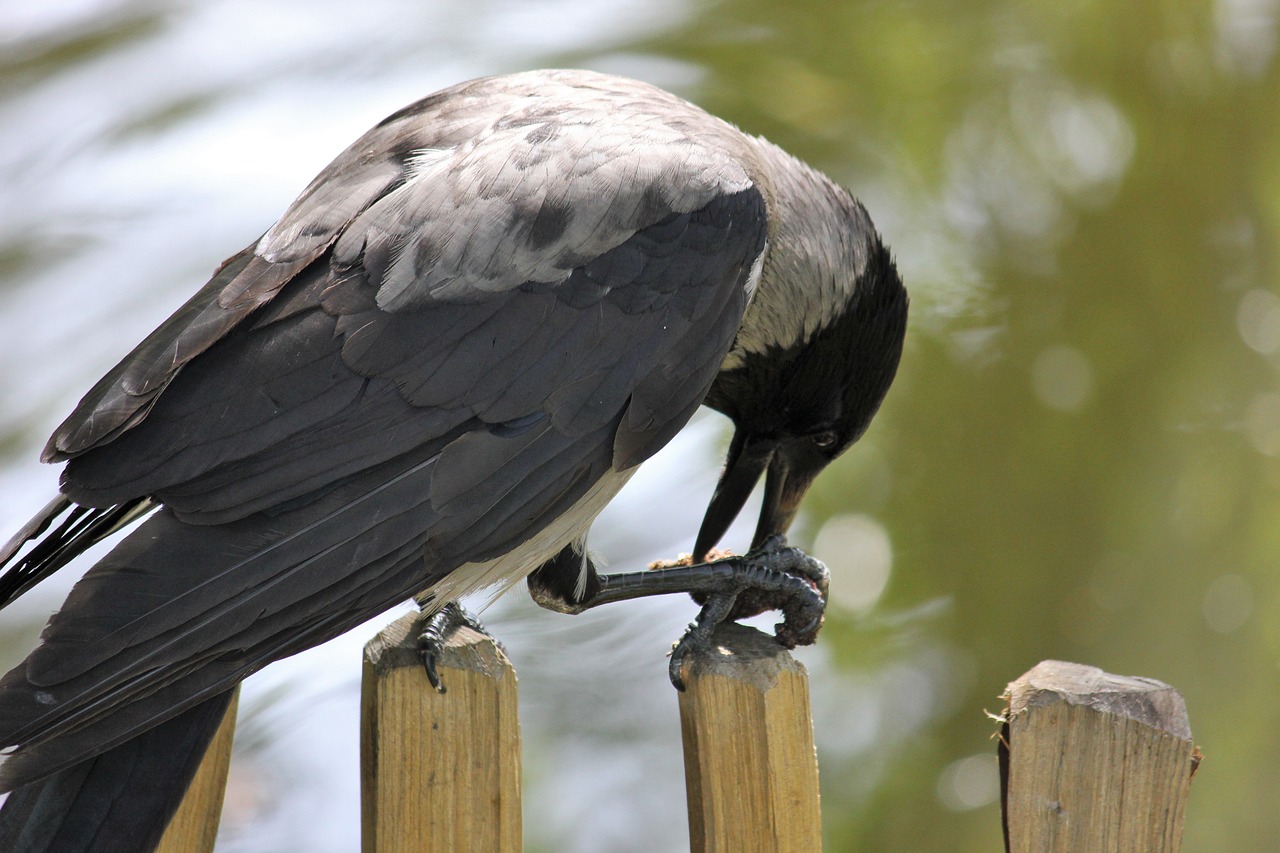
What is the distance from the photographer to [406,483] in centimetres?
192

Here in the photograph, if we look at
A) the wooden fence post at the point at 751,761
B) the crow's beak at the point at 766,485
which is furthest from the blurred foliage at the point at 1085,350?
the wooden fence post at the point at 751,761

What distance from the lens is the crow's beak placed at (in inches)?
104

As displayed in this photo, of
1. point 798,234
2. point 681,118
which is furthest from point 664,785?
point 681,118

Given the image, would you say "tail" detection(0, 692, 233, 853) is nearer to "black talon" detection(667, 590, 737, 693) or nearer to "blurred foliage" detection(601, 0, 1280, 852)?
"black talon" detection(667, 590, 737, 693)

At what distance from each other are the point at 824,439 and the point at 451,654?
3.67ft

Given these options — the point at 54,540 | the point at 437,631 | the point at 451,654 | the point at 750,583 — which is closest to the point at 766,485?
the point at 750,583

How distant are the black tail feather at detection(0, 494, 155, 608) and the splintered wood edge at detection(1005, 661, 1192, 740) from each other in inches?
51.2

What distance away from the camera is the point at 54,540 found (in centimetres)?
193

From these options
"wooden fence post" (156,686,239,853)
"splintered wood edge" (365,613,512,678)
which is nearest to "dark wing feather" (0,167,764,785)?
"splintered wood edge" (365,613,512,678)

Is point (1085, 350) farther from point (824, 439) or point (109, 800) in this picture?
point (109, 800)

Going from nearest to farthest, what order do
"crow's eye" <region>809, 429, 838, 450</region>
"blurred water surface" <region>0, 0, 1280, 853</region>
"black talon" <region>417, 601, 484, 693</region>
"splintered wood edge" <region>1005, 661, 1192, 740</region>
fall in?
"splintered wood edge" <region>1005, 661, 1192, 740</region>, "black talon" <region>417, 601, 484, 693</region>, "crow's eye" <region>809, 429, 838, 450</region>, "blurred water surface" <region>0, 0, 1280, 853</region>

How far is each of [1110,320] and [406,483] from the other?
233 centimetres

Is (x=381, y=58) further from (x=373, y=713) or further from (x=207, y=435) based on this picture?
(x=373, y=713)

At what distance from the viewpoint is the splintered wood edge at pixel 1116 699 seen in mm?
1681
